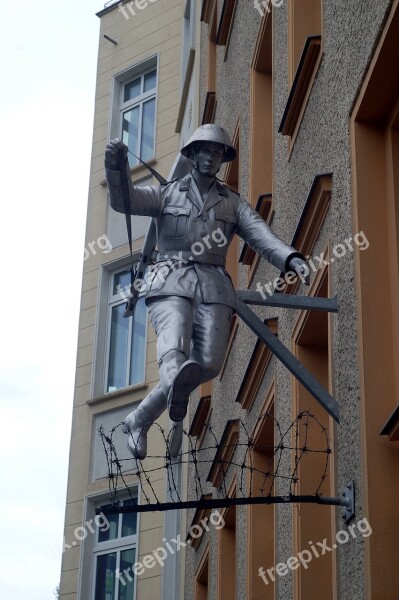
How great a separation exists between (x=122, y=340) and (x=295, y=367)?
1496 cm

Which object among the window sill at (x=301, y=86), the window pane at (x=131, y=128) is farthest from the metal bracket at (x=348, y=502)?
the window pane at (x=131, y=128)

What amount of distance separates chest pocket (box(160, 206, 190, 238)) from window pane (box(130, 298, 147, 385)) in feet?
44.2

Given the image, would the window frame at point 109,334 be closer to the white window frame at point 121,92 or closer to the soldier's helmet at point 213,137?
the white window frame at point 121,92

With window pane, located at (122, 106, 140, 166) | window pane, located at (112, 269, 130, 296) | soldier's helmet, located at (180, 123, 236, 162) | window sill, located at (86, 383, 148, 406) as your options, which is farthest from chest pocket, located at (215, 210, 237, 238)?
window pane, located at (122, 106, 140, 166)

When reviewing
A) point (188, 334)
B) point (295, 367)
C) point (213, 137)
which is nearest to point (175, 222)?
point (213, 137)

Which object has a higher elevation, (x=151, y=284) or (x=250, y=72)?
(x=250, y=72)

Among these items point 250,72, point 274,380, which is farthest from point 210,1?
point 274,380

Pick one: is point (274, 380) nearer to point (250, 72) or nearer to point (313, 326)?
point (313, 326)

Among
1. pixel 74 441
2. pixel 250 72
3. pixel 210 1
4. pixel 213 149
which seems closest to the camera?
pixel 213 149

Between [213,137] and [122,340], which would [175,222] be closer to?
[213,137]

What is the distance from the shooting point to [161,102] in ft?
76.2

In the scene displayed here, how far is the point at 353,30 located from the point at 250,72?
5.15 meters

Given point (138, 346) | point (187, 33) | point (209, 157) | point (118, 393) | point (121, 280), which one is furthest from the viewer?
point (187, 33)

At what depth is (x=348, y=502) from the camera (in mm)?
6418
